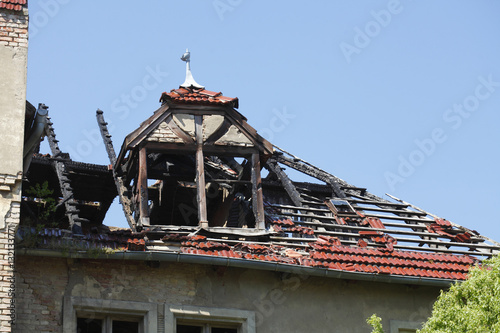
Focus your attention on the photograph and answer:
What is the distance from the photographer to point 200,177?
19297 millimetres

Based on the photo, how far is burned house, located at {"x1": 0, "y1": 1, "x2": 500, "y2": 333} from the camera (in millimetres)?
16297

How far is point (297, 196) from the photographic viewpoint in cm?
2197

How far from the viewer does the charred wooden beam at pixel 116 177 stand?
19659 millimetres

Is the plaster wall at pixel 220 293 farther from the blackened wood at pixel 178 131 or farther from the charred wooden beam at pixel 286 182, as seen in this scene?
the charred wooden beam at pixel 286 182

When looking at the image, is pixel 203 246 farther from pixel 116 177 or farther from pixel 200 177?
pixel 116 177

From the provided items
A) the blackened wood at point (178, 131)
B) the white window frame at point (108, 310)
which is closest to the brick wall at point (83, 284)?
the white window frame at point (108, 310)

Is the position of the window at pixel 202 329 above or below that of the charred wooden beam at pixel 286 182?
below

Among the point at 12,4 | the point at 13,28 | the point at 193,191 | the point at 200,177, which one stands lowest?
the point at 200,177

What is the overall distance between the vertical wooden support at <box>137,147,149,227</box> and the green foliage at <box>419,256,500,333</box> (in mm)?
6102

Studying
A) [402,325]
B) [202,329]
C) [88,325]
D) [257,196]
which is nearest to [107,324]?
[88,325]

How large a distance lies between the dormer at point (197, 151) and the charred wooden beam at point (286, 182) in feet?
4.01

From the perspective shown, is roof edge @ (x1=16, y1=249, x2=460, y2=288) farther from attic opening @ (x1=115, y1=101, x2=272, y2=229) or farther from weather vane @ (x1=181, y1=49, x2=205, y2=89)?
weather vane @ (x1=181, y1=49, x2=205, y2=89)

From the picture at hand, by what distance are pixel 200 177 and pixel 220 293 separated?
9.31 feet

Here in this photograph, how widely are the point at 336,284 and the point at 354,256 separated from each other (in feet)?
1.99
